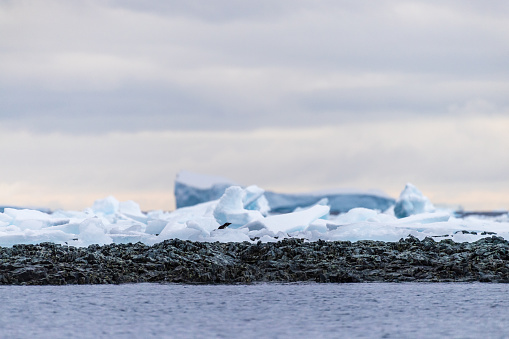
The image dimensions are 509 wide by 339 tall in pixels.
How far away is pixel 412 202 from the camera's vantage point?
36.5m

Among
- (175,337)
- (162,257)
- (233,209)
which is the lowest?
(175,337)

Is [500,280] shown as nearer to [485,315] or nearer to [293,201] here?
[485,315]

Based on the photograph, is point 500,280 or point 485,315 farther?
point 500,280

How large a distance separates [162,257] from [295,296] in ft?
14.0

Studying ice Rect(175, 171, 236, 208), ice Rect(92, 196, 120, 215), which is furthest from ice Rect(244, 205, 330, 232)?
ice Rect(175, 171, 236, 208)

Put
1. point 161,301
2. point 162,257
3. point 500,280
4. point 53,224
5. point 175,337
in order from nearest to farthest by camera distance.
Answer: point 175,337, point 161,301, point 500,280, point 162,257, point 53,224

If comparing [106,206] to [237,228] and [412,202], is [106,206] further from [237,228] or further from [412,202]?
[412,202]

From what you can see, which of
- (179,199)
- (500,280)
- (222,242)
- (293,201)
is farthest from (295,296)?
(293,201)

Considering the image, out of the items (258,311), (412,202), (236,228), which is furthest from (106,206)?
(258,311)

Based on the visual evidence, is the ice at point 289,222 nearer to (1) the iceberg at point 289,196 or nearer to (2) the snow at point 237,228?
(2) the snow at point 237,228

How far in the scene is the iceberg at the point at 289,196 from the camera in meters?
47.4

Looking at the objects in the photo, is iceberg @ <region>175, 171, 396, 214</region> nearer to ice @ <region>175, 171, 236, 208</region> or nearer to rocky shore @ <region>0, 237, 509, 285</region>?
ice @ <region>175, 171, 236, 208</region>

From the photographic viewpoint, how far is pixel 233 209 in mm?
26547

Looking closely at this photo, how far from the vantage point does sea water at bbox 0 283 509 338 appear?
9.98m
